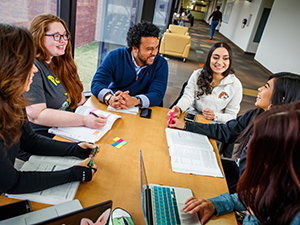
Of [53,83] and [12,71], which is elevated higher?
[12,71]

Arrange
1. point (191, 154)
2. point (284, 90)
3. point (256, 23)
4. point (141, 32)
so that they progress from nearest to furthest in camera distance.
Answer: point (191, 154) < point (284, 90) < point (141, 32) < point (256, 23)

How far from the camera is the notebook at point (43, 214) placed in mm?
737

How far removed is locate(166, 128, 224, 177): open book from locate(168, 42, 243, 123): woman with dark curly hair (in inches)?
24.1

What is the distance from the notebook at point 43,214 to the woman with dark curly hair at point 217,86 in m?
1.42

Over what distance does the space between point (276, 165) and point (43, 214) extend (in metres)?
0.86

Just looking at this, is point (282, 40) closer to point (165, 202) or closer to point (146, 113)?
point (146, 113)

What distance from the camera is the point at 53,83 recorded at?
1.53 meters

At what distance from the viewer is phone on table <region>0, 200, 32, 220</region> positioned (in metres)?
0.74

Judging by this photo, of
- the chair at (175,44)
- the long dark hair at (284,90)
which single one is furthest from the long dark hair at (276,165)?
the chair at (175,44)

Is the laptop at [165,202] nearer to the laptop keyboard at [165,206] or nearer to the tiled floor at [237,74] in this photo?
the laptop keyboard at [165,206]

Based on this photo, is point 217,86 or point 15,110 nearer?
point 15,110

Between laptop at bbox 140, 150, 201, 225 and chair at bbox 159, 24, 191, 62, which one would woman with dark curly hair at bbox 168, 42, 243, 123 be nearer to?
laptop at bbox 140, 150, 201, 225

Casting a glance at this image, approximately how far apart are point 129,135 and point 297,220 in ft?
3.16

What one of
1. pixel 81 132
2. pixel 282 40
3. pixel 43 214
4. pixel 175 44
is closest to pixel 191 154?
pixel 81 132
